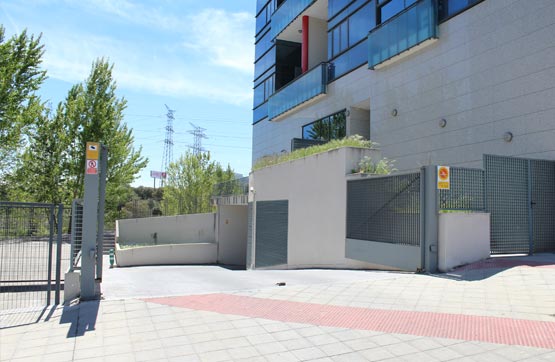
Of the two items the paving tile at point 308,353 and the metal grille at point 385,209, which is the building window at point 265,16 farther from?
the paving tile at point 308,353

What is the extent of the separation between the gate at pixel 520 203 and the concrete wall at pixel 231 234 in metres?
19.5

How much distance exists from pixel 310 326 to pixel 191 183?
3773 centimetres

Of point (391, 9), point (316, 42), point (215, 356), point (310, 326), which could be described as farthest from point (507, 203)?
point (316, 42)

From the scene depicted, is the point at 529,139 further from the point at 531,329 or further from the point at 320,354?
the point at 320,354

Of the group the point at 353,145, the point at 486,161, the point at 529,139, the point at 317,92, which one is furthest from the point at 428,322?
→ the point at 317,92

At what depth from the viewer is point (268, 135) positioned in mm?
32844

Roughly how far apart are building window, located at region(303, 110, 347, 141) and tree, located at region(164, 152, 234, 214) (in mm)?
18332

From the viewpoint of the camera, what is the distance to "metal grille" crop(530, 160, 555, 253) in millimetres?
10711

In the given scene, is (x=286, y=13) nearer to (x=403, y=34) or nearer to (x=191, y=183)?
(x=403, y=34)

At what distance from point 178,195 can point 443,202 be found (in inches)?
1400

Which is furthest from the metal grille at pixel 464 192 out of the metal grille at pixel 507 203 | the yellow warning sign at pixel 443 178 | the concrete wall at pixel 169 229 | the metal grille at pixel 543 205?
the concrete wall at pixel 169 229

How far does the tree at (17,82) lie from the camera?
60.7ft

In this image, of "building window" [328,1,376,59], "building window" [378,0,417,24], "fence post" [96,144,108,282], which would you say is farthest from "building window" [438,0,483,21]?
"fence post" [96,144,108,282]

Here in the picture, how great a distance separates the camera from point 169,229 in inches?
1187
